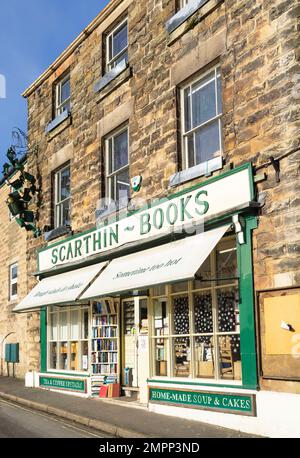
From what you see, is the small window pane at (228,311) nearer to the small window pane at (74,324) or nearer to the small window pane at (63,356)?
the small window pane at (74,324)

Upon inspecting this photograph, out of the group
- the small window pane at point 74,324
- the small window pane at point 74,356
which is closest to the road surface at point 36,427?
the small window pane at point 74,356

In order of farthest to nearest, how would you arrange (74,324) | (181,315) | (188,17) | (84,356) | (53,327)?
(53,327), (74,324), (84,356), (188,17), (181,315)

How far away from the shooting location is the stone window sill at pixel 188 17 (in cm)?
1046

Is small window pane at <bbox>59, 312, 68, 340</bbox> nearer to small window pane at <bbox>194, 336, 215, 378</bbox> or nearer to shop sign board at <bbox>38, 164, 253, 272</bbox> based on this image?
shop sign board at <bbox>38, 164, 253, 272</bbox>

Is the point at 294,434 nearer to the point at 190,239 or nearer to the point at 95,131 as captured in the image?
the point at 190,239

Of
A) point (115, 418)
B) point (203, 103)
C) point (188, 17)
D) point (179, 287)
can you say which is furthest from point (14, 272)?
point (188, 17)

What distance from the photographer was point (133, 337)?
12633mm

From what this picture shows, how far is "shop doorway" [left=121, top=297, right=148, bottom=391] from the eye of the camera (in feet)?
38.7

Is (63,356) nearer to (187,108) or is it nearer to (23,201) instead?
(23,201)

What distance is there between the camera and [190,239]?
10.1m

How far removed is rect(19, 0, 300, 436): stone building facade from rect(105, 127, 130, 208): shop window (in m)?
0.16

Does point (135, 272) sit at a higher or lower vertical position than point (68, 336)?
higher

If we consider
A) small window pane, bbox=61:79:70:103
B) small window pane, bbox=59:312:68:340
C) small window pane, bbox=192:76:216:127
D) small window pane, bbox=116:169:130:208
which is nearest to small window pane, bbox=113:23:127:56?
Answer: small window pane, bbox=61:79:70:103

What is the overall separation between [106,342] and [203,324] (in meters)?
3.81
